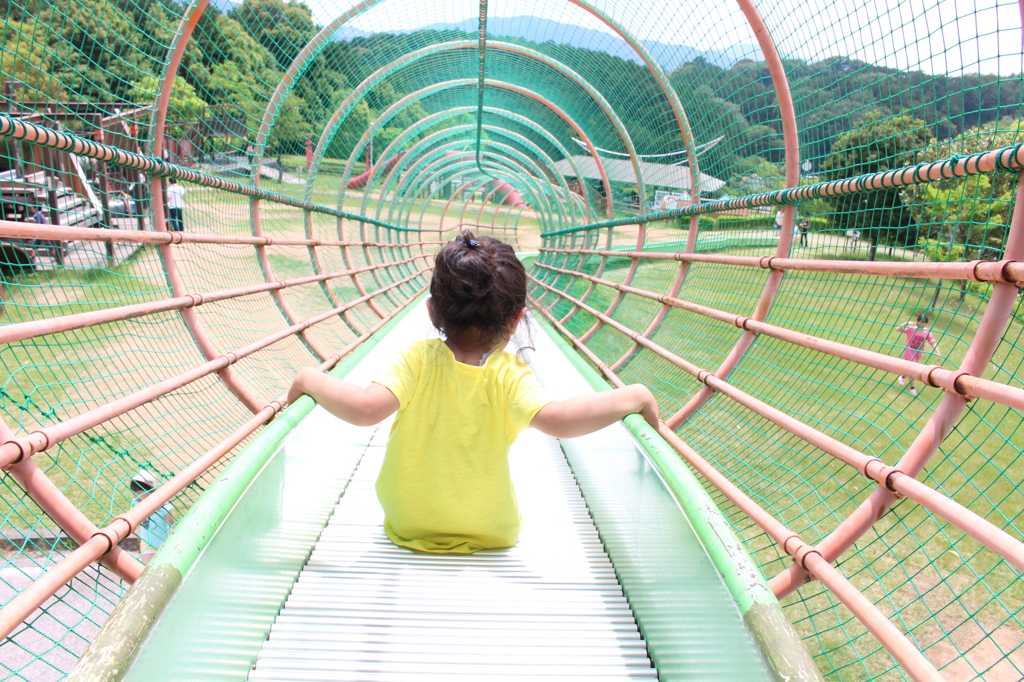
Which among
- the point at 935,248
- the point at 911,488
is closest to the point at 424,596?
the point at 911,488

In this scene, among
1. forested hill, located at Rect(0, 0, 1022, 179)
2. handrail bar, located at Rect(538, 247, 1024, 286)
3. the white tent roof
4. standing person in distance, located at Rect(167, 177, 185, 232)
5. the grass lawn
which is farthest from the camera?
the white tent roof

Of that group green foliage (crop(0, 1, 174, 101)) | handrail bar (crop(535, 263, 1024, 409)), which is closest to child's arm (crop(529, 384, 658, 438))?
handrail bar (crop(535, 263, 1024, 409))

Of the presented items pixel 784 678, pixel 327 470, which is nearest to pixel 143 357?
pixel 327 470

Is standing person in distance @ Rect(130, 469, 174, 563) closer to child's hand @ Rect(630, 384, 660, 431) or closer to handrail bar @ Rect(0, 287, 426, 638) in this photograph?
handrail bar @ Rect(0, 287, 426, 638)

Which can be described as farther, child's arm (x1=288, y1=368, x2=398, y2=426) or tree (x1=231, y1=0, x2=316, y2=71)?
tree (x1=231, y1=0, x2=316, y2=71)

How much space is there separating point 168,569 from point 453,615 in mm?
984

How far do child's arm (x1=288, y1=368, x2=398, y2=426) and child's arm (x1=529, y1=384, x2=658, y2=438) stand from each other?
0.43 metres

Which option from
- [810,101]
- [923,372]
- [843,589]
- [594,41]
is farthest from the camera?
[594,41]

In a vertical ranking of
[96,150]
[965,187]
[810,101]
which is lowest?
[965,187]

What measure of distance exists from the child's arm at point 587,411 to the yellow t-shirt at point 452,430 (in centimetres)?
5

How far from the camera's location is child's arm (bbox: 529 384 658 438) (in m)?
1.87

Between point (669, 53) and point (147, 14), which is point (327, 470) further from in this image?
point (669, 53)

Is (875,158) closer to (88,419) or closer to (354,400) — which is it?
(354,400)

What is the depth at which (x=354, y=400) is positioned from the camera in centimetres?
186
